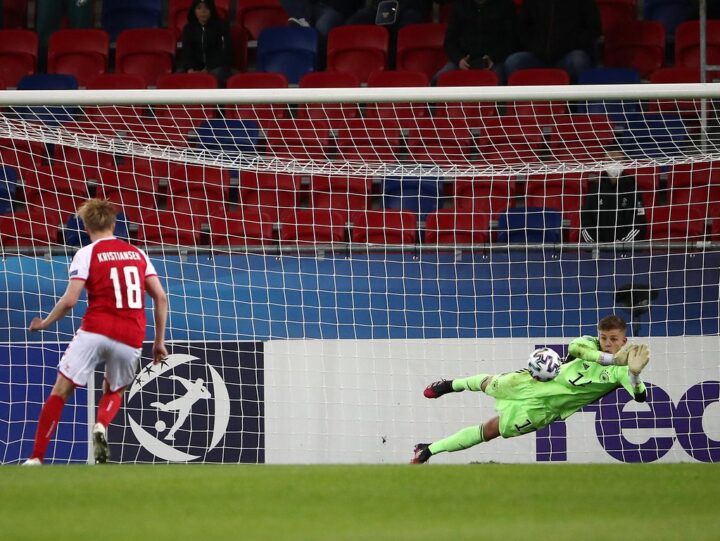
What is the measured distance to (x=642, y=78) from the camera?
45.8 feet

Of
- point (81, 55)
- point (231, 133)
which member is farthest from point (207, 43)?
point (231, 133)

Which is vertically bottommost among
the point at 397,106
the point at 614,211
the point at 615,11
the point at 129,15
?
the point at 614,211

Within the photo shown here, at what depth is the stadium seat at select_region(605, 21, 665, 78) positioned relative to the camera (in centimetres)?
1394

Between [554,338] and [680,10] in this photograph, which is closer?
[554,338]

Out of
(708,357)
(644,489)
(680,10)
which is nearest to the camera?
(644,489)

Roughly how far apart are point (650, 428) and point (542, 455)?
95 centimetres

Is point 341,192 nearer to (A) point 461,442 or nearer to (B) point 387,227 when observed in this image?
(B) point 387,227

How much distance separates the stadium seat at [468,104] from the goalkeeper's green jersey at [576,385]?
3.37 metres

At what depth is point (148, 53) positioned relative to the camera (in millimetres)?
14727

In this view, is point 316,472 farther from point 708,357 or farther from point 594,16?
point 594,16

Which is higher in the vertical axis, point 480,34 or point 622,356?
point 480,34

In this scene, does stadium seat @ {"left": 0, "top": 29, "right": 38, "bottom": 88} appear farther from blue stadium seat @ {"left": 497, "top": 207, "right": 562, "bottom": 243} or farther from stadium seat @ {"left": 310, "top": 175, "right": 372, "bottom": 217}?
blue stadium seat @ {"left": 497, "top": 207, "right": 562, "bottom": 243}

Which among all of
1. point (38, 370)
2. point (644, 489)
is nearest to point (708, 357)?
point (644, 489)

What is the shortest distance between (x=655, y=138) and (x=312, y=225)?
3394mm
